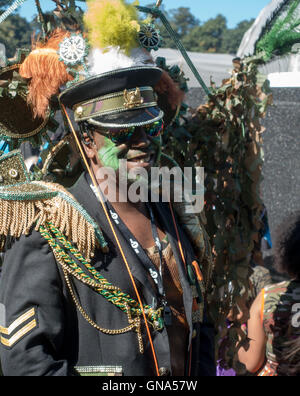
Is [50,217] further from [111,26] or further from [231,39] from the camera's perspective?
[231,39]

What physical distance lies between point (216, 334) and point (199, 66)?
4040 millimetres

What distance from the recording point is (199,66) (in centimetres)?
612

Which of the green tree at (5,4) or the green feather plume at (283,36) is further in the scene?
the green feather plume at (283,36)

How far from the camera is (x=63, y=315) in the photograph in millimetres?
1730

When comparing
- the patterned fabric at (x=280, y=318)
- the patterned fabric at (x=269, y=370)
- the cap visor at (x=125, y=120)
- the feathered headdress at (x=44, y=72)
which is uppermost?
the feathered headdress at (x=44, y=72)

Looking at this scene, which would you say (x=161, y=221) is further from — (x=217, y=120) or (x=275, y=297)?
(x=217, y=120)

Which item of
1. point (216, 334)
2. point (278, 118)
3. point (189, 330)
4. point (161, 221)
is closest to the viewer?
point (189, 330)

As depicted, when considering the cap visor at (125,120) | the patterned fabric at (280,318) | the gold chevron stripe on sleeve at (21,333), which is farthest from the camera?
the patterned fabric at (280,318)

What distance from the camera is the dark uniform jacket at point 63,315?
1.66m

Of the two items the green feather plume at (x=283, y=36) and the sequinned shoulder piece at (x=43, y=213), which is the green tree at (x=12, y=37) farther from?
the green feather plume at (x=283, y=36)

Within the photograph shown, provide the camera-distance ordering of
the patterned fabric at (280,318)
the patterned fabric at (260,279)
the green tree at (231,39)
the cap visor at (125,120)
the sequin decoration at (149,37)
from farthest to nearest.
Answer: the green tree at (231,39), the patterned fabric at (260,279), the patterned fabric at (280,318), the sequin decoration at (149,37), the cap visor at (125,120)

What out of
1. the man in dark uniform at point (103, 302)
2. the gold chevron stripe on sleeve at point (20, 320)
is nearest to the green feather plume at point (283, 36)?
the man in dark uniform at point (103, 302)

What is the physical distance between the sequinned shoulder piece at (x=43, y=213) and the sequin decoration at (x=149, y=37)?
664mm

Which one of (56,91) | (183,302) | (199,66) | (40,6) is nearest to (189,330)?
(183,302)
